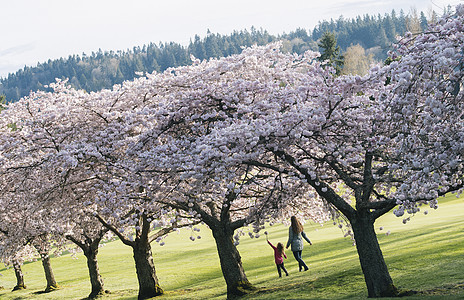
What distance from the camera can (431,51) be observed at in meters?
8.06

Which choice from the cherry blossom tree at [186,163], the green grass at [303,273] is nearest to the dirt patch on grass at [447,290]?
the green grass at [303,273]

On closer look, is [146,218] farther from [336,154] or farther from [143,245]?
[336,154]

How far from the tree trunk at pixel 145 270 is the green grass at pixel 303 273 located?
89cm

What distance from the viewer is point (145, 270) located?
22.0 meters

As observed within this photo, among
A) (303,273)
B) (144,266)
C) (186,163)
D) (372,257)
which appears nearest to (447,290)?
(372,257)

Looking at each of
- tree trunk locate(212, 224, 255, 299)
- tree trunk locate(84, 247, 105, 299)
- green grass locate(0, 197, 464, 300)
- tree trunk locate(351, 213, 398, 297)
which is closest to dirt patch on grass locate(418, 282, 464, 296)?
green grass locate(0, 197, 464, 300)

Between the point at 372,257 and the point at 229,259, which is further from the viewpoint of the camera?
the point at 229,259

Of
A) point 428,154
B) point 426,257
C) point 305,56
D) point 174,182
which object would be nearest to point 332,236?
point 426,257

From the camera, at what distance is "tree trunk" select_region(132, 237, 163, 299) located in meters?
21.8

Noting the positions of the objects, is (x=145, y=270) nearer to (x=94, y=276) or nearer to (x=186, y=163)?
(x=94, y=276)

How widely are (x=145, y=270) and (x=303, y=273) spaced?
689 cm

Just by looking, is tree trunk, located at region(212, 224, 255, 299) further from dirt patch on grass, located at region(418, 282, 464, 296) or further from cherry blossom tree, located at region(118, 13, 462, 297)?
dirt patch on grass, located at region(418, 282, 464, 296)

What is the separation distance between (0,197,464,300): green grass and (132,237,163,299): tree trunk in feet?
2.91

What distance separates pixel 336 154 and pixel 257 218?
13.8 feet
